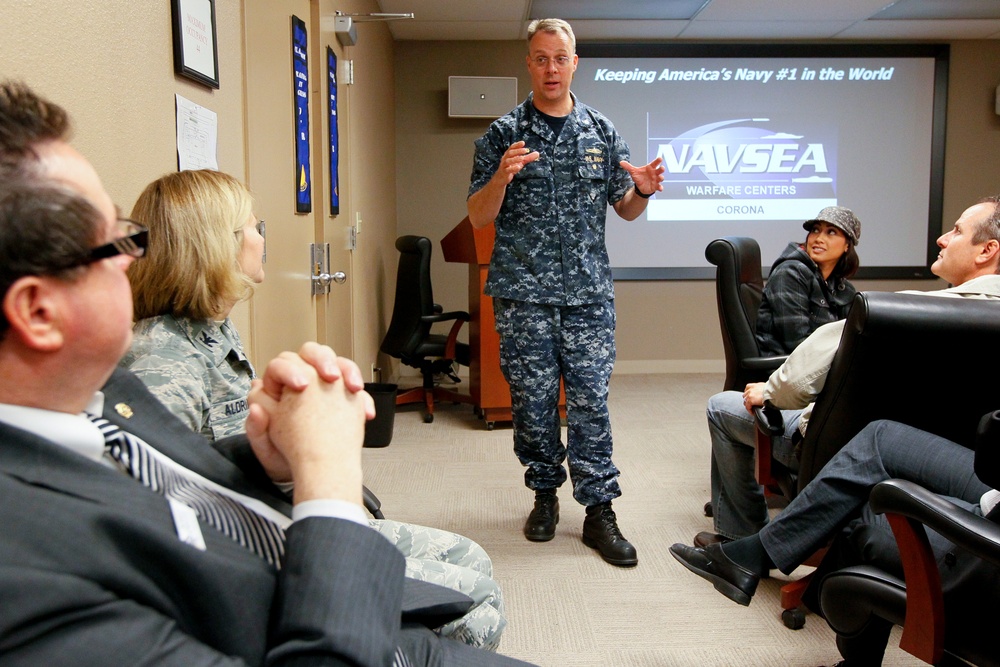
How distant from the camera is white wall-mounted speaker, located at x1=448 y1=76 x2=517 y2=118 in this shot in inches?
201

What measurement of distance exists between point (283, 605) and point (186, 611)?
7 centimetres

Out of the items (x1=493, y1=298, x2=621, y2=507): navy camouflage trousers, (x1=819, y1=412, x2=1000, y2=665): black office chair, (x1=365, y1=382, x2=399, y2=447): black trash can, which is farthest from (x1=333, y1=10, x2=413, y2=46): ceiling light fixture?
(x1=819, y1=412, x2=1000, y2=665): black office chair

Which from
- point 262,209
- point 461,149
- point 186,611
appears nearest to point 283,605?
point 186,611

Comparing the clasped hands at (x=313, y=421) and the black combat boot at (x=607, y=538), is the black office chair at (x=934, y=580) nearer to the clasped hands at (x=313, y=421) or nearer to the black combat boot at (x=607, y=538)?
the clasped hands at (x=313, y=421)

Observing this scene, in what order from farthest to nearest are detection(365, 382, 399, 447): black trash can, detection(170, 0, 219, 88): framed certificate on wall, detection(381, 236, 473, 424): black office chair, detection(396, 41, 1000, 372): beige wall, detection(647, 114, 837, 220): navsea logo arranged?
detection(647, 114, 837, 220): navsea logo, detection(396, 41, 1000, 372): beige wall, detection(381, 236, 473, 424): black office chair, detection(365, 382, 399, 447): black trash can, detection(170, 0, 219, 88): framed certificate on wall

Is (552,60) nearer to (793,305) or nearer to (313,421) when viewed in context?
(793,305)

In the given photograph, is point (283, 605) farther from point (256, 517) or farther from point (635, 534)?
point (635, 534)

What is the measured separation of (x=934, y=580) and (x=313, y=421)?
0.98 m

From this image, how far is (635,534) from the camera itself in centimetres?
253

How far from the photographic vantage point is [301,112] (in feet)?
8.29

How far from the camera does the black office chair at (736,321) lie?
271 cm

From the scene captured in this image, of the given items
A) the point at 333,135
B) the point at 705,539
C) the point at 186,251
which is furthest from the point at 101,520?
the point at 333,135

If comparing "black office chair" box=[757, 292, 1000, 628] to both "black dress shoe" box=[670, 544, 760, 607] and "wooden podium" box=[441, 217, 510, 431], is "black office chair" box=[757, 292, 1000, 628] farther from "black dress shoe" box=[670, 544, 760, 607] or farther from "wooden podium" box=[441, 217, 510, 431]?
"wooden podium" box=[441, 217, 510, 431]

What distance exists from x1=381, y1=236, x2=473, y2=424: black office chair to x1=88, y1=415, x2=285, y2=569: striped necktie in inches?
130
